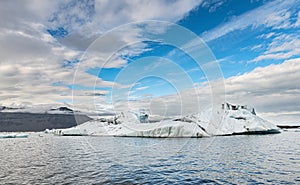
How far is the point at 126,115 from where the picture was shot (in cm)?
6975

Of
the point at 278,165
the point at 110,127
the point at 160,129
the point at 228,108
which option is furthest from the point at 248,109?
the point at 278,165

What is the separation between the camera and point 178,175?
13.4m

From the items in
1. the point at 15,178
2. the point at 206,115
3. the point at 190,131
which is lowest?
the point at 15,178

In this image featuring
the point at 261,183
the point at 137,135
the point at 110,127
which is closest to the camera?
the point at 261,183

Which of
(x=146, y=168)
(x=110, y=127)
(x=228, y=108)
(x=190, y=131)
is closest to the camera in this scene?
(x=146, y=168)

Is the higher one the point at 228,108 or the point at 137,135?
the point at 228,108

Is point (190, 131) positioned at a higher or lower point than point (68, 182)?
higher

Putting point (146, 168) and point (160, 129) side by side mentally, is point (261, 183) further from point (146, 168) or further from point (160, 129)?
point (160, 129)

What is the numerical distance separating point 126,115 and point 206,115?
2624 centimetres

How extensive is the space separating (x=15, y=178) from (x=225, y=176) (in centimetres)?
1243

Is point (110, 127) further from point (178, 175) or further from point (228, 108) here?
point (178, 175)

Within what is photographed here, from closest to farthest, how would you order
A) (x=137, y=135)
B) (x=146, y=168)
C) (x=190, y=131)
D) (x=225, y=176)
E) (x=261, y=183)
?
(x=261, y=183)
(x=225, y=176)
(x=146, y=168)
(x=190, y=131)
(x=137, y=135)

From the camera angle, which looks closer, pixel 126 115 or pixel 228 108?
pixel 228 108

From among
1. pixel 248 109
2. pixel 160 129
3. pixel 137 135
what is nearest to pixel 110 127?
pixel 137 135
